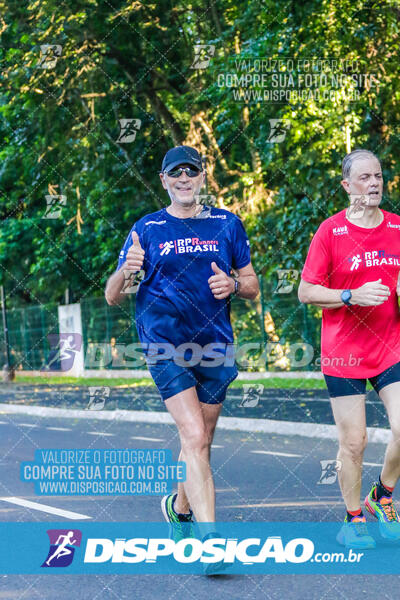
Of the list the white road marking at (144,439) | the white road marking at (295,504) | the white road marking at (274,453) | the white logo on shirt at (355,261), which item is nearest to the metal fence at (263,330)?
the white road marking at (144,439)

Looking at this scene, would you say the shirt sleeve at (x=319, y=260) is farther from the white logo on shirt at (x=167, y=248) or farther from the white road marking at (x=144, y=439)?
the white road marking at (x=144, y=439)

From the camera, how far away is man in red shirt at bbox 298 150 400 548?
216 inches

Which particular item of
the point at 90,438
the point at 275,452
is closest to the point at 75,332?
the point at 90,438

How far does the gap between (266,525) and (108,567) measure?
1.21m

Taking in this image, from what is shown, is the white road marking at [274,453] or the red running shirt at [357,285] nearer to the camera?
the red running shirt at [357,285]

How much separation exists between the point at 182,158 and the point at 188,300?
0.76 meters

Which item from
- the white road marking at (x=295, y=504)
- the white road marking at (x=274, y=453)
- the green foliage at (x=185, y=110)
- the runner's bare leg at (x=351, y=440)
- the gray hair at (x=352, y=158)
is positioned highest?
the green foliage at (x=185, y=110)

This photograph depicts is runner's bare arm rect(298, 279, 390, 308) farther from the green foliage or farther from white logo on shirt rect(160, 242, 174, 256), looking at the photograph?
the green foliage

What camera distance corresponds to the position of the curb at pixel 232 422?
37.4 ft

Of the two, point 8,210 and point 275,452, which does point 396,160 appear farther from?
point 8,210

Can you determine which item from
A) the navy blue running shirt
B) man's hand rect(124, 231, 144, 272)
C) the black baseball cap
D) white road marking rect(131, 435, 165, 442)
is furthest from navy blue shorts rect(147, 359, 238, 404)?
white road marking rect(131, 435, 165, 442)

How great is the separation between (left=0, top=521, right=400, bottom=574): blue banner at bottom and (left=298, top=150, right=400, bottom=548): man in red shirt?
0.21m

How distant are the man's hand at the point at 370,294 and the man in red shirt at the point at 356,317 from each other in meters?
0.08

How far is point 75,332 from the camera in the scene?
3162 centimetres
